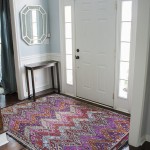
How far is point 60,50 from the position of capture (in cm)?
440

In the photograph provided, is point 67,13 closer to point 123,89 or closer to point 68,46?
point 68,46

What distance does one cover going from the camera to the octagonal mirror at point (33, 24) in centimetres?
406

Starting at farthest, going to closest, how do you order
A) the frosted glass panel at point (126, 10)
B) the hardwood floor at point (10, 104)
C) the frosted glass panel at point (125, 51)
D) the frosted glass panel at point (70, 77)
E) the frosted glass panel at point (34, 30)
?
the frosted glass panel at point (70, 77) → the frosted glass panel at point (34, 30) → the frosted glass panel at point (125, 51) → the frosted glass panel at point (126, 10) → the hardwood floor at point (10, 104)

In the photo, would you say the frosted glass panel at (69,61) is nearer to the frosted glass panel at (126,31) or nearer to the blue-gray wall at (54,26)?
the blue-gray wall at (54,26)

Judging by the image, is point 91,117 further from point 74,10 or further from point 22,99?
point 74,10

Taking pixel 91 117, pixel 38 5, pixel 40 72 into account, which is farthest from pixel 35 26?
pixel 91 117

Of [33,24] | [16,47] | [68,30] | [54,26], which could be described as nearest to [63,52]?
[68,30]

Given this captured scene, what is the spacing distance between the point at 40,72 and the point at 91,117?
183cm

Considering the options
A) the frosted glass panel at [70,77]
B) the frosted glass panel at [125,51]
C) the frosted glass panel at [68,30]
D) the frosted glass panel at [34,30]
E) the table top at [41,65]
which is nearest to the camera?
the frosted glass panel at [125,51]

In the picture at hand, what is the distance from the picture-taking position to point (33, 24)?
4250 mm

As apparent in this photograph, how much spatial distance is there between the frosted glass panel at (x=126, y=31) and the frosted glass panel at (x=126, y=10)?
0.27 ft

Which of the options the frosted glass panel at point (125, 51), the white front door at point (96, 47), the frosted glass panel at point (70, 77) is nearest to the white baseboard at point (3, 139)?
the white front door at point (96, 47)

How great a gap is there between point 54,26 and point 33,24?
484 millimetres

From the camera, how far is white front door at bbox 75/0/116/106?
3492 mm
